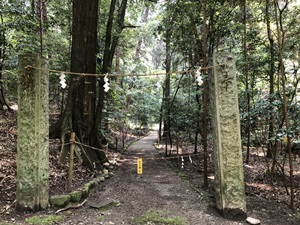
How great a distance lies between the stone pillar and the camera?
12.2 ft

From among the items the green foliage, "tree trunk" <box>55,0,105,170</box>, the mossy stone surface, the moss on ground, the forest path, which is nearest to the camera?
the moss on ground

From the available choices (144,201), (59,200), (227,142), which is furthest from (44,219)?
(227,142)

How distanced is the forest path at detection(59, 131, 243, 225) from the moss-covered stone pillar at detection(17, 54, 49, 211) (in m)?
0.72

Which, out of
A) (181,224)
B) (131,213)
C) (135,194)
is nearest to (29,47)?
(135,194)

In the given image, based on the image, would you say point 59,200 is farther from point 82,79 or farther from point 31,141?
point 82,79

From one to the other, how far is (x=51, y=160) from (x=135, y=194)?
7.37 feet

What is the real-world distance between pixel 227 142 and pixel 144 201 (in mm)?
2083

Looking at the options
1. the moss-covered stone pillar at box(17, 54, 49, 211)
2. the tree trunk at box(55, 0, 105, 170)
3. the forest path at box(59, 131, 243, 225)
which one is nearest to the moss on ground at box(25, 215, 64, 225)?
the forest path at box(59, 131, 243, 225)

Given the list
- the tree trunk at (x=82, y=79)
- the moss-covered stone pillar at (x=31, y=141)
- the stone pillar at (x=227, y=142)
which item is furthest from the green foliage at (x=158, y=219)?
the tree trunk at (x=82, y=79)

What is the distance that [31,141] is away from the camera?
3.74 m

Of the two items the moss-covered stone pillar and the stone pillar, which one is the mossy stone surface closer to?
the moss-covered stone pillar

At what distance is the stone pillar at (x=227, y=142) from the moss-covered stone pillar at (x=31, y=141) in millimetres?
3022

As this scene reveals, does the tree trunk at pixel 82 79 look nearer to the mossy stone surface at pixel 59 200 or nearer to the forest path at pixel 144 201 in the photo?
the forest path at pixel 144 201

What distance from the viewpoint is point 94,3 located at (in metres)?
6.61
